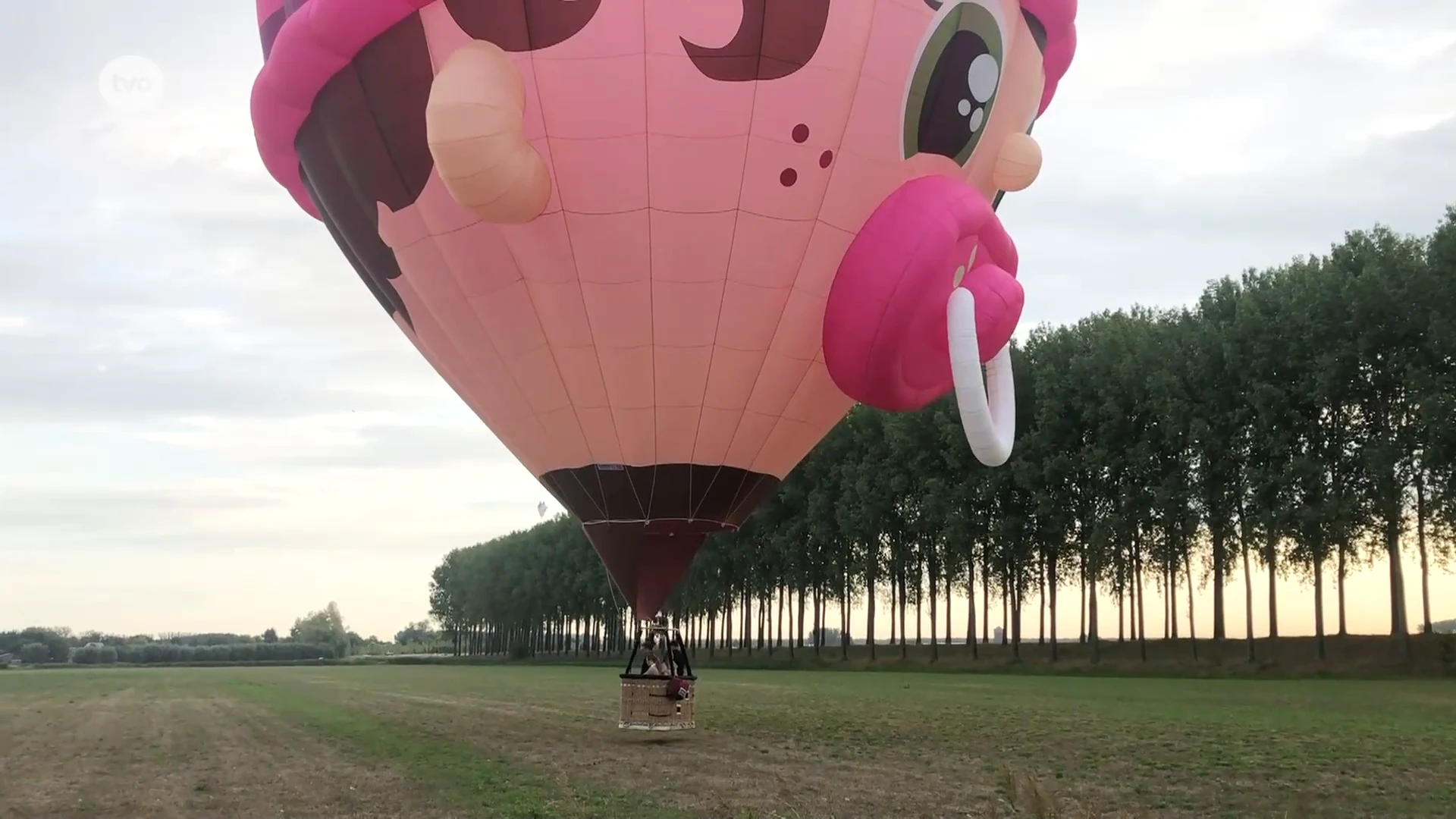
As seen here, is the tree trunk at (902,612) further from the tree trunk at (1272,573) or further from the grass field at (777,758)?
the grass field at (777,758)

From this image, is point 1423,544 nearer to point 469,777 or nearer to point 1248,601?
point 1248,601

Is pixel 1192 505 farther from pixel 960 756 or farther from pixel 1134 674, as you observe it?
pixel 960 756

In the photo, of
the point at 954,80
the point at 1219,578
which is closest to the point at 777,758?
the point at 954,80

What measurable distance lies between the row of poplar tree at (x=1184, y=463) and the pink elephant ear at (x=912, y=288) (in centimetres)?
1364

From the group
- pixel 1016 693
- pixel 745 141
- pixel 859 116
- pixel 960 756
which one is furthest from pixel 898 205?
pixel 1016 693

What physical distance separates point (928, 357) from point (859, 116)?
2.23m

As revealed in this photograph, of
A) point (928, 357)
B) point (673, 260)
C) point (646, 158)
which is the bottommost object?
point (928, 357)

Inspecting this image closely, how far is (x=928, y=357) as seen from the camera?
1057 cm

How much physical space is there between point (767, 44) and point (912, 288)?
7.80 feet

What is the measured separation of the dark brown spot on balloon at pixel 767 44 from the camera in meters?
9.37

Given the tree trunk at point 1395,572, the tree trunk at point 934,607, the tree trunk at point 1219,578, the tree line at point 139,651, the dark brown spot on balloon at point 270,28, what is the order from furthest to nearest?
1. the tree line at point 139,651
2. the tree trunk at point 934,607
3. the tree trunk at point 1219,578
4. the tree trunk at point 1395,572
5. the dark brown spot on balloon at point 270,28

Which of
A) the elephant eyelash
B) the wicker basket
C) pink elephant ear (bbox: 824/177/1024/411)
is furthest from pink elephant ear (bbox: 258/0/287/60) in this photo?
the wicker basket

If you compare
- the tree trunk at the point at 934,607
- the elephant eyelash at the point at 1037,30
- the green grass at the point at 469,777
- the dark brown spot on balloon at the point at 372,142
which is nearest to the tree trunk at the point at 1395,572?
the tree trunk at the point at 934,607

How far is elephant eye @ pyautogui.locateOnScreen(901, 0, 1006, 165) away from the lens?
1013cm
